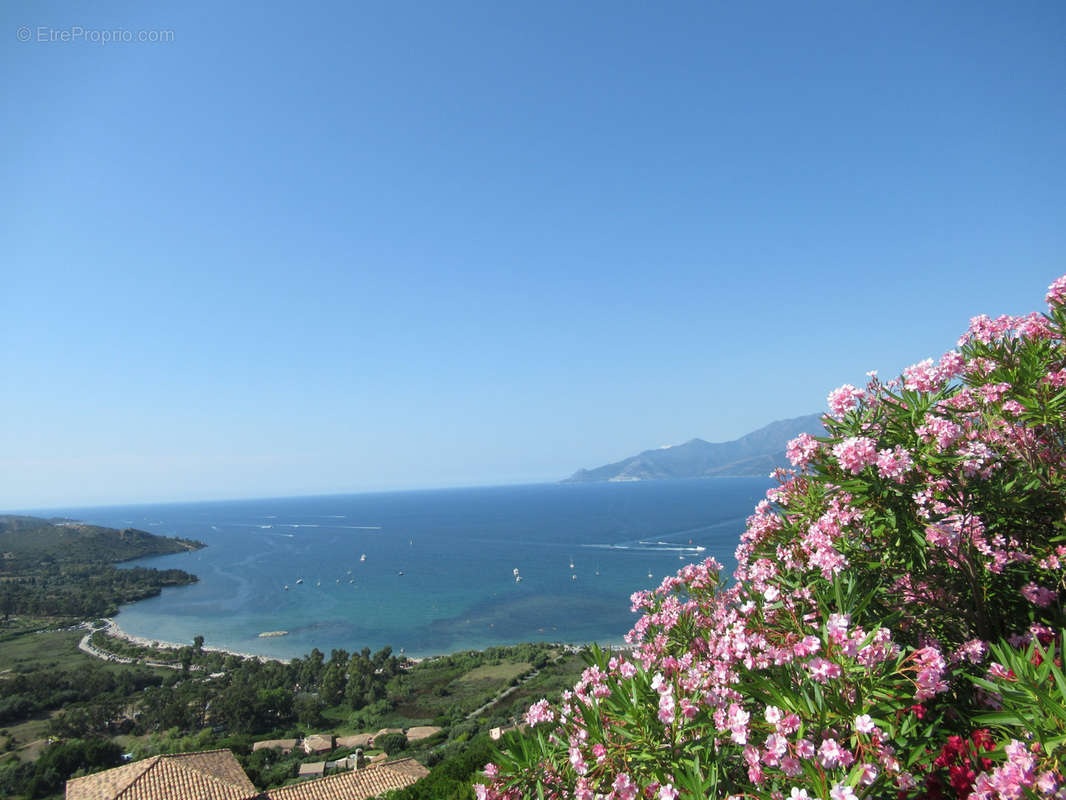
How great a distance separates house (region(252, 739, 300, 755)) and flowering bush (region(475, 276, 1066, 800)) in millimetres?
33542

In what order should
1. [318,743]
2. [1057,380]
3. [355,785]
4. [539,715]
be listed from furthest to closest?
[318,743]
[355,785]
[539,715]
[1057,380]

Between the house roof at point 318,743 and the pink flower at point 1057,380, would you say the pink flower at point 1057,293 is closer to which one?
the pink flower at point 1057,380

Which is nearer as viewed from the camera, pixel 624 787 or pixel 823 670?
pixel 823 670

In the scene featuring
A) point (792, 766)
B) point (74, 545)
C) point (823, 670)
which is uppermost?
point (823, 670)

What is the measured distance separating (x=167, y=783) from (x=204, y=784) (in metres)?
1.07

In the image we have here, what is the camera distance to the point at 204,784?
16562 mm

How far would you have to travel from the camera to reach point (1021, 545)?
380cm

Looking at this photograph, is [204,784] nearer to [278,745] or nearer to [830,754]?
[278,745]

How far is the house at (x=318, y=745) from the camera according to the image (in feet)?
95.1

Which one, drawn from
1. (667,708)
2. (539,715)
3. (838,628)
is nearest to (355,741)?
(539,715)

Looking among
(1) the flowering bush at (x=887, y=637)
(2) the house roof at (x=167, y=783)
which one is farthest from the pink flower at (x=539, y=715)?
(2) the house roof at (x=167, y=783)

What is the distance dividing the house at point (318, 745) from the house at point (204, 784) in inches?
499

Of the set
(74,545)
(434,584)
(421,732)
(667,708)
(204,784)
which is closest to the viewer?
(667,708)

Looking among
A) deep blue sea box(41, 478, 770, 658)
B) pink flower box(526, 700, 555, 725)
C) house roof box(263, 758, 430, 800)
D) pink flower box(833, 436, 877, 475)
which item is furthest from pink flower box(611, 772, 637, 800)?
deep blue sea box(41, 478, 770, 658)
